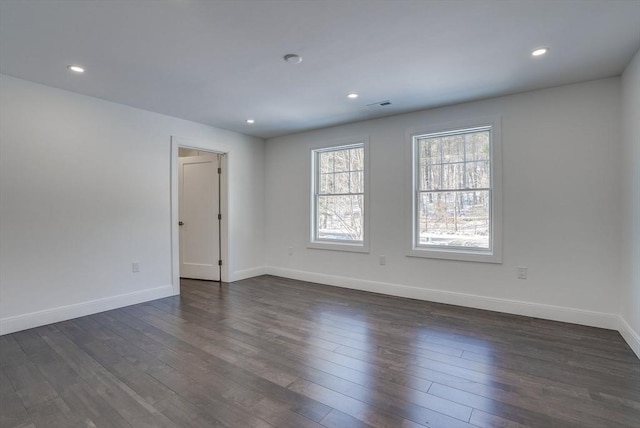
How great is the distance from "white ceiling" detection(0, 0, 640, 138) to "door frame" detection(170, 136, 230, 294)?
2.84 feet

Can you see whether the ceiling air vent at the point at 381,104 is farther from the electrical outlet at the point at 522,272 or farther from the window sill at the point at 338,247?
the electrical outlet at the point at 522,272

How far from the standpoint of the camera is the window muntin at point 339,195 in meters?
4.95

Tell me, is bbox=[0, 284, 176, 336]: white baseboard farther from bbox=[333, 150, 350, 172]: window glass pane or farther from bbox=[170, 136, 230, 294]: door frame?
bbox=[333, 150, 350, 172]: window glass pane

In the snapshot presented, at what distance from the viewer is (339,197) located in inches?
204

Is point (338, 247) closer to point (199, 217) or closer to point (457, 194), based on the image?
point (457, 194)

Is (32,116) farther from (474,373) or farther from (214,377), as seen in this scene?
(474,373)

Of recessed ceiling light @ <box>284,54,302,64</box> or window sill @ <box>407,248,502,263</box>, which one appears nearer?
recessed ceiling light @ <box>284,54,302,64</box>

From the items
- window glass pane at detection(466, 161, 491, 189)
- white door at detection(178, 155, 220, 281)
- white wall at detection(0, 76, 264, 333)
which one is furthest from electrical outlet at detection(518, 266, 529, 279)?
white wall at detection(0, 76, 264, 333)

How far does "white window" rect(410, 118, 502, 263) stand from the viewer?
3.83 meters

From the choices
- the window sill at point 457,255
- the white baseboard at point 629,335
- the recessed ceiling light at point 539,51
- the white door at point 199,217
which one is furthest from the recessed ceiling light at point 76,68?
the white baseboard at point 629,335

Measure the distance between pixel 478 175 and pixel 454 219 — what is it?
0.62m

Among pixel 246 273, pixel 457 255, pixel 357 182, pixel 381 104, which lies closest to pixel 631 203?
pixel 457 255

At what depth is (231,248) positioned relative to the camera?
5.32 meters

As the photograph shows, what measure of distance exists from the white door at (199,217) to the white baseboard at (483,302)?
1.74 metres
